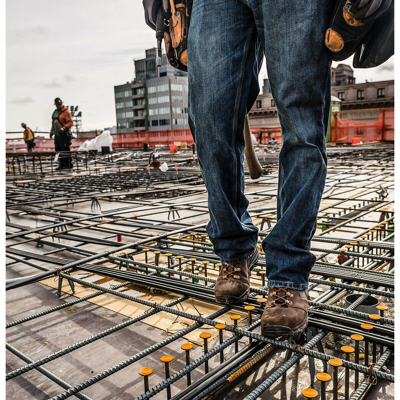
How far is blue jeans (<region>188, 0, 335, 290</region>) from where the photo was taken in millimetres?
1312

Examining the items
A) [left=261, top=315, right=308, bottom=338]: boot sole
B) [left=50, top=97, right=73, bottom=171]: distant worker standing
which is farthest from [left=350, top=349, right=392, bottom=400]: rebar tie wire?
[left=50, top=97, right=73, bottom=171]: distant worker standing

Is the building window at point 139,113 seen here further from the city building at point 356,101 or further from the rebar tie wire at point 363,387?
the rebar tie wire at point 363,387

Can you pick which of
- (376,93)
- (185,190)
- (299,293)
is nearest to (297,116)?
(299,293)

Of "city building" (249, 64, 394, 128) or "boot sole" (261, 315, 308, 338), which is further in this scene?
"city building" (249, 64, 394, 128)

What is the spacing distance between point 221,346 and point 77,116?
189 ft

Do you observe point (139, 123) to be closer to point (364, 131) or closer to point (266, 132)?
point (364, 131)

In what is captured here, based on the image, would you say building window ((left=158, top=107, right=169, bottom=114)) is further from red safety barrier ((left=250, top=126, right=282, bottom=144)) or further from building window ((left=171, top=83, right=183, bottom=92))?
red safety barrier ((left=250, top=126, right=282, bottom=144))

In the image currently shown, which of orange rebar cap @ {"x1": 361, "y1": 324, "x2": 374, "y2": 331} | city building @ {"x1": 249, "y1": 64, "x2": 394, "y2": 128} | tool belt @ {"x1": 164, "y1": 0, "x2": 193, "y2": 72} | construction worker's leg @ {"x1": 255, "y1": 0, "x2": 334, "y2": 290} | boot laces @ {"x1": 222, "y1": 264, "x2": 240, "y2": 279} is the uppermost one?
city building @ {"x1": 249, "y1": 64, "x2": 394, "y2": 128}

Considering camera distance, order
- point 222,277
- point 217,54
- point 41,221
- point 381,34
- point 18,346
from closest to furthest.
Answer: point 381,34, point 217,54, point 222,277, point 18,346, point 41,221

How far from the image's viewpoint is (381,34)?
123 centimetres

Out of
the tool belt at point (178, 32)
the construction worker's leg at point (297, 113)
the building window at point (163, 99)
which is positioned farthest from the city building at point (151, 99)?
the construction worker's leg at point (297, 113)

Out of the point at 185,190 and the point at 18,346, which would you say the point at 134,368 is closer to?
the point at 18,346

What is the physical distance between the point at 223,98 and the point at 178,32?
40cm

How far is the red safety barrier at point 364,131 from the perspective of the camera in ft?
84.4
